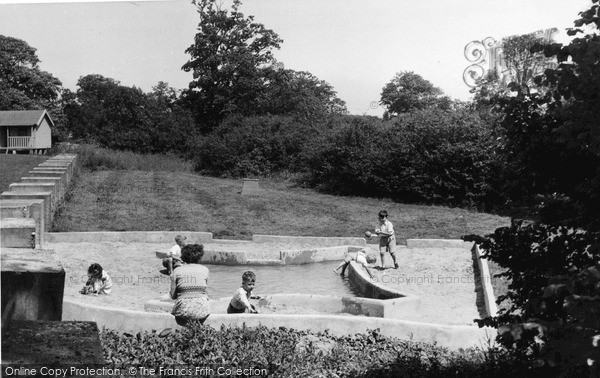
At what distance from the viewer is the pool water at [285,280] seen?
50.2ft

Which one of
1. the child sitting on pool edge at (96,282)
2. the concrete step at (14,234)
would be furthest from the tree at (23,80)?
the concrete step at (14,234)

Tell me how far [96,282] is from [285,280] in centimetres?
459

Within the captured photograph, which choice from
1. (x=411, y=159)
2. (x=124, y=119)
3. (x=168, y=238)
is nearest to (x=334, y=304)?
(x=168, y=238)

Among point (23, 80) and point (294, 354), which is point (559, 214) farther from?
point (23, 80)

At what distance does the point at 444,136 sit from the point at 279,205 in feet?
24.1

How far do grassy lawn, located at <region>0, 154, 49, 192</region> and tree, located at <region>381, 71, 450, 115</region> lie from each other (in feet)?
138

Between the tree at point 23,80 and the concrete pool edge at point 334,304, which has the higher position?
the tree at point 23,80

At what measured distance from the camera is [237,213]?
25.0m

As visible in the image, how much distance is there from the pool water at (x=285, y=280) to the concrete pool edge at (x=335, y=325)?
4792 millimetres

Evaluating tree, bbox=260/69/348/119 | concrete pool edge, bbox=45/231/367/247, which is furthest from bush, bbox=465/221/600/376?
tree, bbox=260/69/348/119

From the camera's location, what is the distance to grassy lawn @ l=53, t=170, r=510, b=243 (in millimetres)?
22000

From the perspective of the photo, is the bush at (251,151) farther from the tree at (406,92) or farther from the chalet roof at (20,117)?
the tree at (406,92)

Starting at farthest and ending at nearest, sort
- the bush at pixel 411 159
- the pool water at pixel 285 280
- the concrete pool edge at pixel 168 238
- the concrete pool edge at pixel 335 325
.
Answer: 1. the bush at pixel 411 159
2. the concrete pool edge at pixel 168 238
3. the pool water at pixel 285 280
4. the concrete pool edge at pixel 335 325

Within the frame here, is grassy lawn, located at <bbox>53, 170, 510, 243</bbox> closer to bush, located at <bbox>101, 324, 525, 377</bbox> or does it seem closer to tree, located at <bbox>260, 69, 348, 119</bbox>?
bush, located at <bbox>101, 324, 525, 377</bbox>
